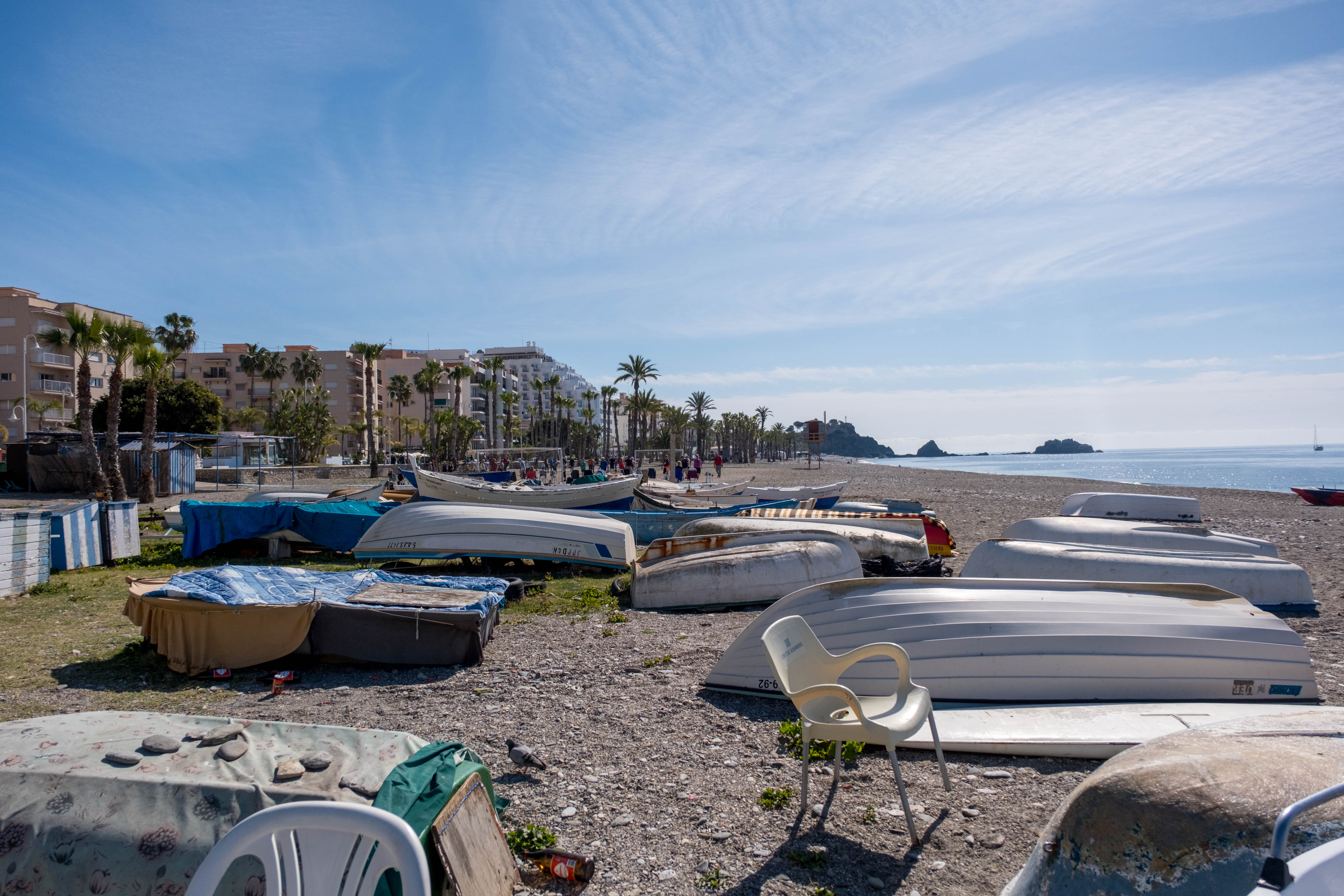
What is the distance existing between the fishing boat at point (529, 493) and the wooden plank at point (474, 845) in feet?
57.6

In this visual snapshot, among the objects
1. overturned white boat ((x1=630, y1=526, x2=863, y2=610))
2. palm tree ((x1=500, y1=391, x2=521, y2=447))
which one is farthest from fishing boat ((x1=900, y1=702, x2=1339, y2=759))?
palm tree ((x1=500, y1=391, x2=521, y2=447))

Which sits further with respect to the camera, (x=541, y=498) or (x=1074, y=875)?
(x=541, y=498)

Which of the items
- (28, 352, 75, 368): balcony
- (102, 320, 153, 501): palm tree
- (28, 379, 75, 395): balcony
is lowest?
(102, 320, 153, 501): palm tree

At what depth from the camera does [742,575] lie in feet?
37.3

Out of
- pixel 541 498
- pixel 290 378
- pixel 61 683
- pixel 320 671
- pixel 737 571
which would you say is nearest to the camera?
pixel 61 683

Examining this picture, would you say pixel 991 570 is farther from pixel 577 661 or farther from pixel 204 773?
pixel 204 773

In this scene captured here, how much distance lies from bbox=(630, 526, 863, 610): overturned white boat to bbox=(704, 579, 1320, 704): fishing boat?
4.18 meters

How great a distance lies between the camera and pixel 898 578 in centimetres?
736

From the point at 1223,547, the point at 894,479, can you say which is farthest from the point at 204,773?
the point at 894,479

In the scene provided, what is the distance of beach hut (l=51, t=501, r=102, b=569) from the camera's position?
44.8 feet

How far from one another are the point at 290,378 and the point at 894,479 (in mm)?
80016

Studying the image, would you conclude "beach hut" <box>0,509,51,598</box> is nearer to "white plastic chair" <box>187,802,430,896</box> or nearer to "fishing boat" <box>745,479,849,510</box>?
"white plastic chair" <box>187,802,430,896</box>

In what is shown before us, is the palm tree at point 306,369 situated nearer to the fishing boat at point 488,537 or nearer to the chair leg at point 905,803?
the fishing boat at point 488,537

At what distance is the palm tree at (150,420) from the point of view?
27.8m
